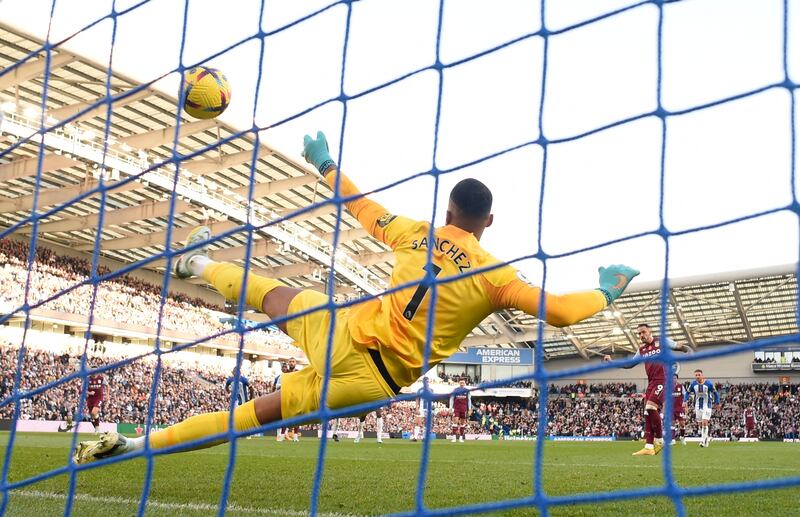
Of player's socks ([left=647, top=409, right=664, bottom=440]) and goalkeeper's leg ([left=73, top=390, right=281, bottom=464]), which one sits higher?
player's socks ([left=647, top=409, right=664, bottom=440])

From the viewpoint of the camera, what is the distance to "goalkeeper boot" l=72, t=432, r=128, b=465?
376 cm

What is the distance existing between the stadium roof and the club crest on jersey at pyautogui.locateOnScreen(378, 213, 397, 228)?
10036 mm

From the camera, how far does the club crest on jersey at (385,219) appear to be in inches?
150

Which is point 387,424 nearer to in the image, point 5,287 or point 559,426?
point 559,426

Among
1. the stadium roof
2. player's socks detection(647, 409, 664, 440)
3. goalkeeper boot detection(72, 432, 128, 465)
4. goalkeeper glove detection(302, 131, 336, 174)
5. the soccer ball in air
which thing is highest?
the stadium roof

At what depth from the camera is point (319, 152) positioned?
410 centimetres

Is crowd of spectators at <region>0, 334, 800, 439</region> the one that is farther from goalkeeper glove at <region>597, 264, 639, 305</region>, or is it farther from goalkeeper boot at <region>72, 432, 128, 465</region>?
goalkeeper glove at <region>597, 264, 639, 305</region>

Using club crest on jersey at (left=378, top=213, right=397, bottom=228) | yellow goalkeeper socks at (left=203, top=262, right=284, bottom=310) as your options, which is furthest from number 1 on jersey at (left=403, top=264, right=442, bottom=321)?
yellow goalkeeper socks at (left=203, top=262, right=284, bottom=310)

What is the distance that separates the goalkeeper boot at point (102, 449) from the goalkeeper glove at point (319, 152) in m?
1.64

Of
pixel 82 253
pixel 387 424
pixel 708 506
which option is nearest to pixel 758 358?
pixel 387 424

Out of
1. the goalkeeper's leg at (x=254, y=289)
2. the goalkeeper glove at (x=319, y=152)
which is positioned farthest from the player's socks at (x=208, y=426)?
the goalkeeper glove at (x=319, y=152)

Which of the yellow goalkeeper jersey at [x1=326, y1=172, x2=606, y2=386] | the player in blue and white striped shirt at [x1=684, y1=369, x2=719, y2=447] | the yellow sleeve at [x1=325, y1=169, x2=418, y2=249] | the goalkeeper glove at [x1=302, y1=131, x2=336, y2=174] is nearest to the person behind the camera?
the yellow goalkeeper jersey at [x1=326, y1=172, x2=606, y2=386]

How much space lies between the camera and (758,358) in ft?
134

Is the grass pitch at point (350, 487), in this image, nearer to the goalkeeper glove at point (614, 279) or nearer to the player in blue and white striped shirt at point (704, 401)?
the goalkeeper glove at point (614, 279)
